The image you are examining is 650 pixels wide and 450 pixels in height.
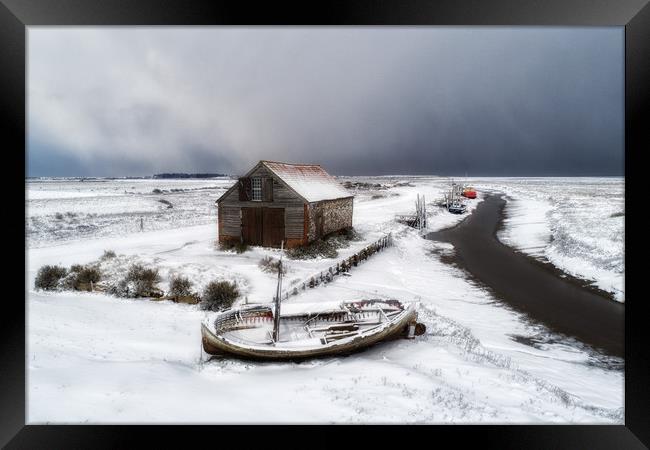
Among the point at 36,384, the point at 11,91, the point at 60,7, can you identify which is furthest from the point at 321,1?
the point at 36,384

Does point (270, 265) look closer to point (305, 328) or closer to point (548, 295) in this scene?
point (305, 328)

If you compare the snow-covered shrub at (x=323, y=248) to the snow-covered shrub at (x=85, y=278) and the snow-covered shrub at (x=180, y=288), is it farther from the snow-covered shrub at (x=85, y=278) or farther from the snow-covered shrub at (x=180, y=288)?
the snow-covered shrub at (x=85, y=278)

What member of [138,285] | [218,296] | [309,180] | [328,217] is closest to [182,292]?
[218,296]

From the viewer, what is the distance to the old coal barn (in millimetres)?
16656

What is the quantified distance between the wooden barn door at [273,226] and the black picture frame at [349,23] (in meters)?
11.7

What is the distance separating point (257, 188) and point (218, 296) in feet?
24.7

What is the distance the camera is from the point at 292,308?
9.55 m

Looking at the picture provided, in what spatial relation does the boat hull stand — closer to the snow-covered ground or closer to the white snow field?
the white snow field

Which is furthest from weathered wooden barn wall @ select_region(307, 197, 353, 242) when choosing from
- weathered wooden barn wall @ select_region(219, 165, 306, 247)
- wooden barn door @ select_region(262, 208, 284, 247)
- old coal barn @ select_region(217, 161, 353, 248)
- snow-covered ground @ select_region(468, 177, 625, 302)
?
snow-covered ground @ select_region(468, 177, 625, 302)

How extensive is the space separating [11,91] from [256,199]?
1205 centimetres

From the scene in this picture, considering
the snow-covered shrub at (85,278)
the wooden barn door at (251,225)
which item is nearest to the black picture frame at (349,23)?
the snow-covered shrub at (85,278)

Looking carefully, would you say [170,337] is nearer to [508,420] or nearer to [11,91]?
[11,91]

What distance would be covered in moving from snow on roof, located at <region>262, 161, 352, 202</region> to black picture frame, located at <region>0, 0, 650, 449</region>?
11641mm

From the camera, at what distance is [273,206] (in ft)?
55.5
